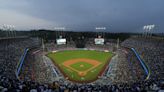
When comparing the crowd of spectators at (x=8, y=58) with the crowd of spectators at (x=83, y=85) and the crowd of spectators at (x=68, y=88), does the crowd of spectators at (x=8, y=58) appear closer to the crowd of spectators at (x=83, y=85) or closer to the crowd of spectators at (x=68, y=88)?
the crowd of spectators at (x=83, y=85)

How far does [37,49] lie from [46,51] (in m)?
5.44

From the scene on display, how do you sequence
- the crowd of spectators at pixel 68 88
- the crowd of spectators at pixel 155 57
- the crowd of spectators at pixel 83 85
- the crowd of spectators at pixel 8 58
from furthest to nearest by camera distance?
1. the crowd of spectators at pixel 155 57
2. the crowd of spectators at pixel 8 58
3. the crowd of spectators at pixel 83 85
4. the crowd of spectators at pixel 68 88

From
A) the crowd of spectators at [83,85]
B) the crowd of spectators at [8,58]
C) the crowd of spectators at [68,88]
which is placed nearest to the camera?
the crowd of spectators at [68,88]

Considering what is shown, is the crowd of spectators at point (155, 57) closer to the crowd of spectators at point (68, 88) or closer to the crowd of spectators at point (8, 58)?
the crowd of spectators at point (68, 88)

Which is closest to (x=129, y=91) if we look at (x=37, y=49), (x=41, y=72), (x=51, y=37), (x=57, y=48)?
(x=41, y=72)

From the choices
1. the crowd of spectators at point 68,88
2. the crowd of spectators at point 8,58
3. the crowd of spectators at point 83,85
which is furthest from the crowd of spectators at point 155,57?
the crowd of spectators at point 8,58

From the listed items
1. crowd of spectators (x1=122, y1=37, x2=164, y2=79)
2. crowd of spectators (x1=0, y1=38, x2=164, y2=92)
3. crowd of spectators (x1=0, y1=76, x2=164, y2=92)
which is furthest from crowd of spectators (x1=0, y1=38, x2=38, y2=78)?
crowd of spectators (x1=122, y1=37, x2=164, y2=79)

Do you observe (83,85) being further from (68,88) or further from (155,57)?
(155,57)

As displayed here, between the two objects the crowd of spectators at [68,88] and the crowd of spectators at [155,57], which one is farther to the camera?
the crowd of spectators at [155,57]

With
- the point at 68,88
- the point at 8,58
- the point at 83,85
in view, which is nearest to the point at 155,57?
the point at 83,85

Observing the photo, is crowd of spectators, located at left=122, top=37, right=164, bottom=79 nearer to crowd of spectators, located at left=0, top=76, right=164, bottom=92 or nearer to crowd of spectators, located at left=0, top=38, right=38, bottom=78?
crowd of spectators, located at left=0, top=76, right=164, bottom=92

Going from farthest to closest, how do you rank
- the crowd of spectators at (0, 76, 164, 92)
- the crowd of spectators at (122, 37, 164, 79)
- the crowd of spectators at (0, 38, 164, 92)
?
the crowd of spectators at (122, 37, 164, 79) < the crowd of spectators at (0, 38, 164, 92) < the crowd of spectators at (0, 76, 164, 92)

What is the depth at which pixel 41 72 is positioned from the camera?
2798cm

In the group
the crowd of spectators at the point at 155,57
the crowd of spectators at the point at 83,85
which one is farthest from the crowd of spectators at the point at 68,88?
the crowd of spectators at the point at 155,57
